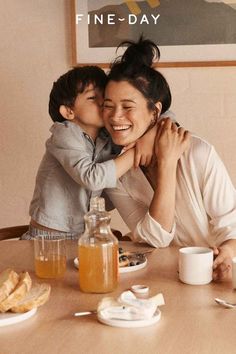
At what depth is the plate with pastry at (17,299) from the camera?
1.27 metres

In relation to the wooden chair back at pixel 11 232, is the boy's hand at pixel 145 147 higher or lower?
higher

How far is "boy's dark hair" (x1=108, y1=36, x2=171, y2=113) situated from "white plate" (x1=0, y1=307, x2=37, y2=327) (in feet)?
3.01

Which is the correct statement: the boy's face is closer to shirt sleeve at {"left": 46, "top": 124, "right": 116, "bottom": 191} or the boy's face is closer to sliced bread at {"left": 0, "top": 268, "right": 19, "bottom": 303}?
shirt sleeve at {"left": 46, "top": 124, "right": 116, "bottom": 191}

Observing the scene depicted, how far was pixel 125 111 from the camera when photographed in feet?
6.46

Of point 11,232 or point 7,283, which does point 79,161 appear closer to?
point 11,232

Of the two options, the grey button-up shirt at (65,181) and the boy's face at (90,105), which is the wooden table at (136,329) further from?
the boy's face at (90,105)

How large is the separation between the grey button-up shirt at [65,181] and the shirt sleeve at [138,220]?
0.24 ft

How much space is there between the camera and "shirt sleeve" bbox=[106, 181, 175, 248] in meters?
1.83

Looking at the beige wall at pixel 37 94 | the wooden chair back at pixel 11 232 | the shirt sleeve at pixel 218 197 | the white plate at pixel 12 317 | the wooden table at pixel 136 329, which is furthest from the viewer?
the beige wall at pixel 37 94

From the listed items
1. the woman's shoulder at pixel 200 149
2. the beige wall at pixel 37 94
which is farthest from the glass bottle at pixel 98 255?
the beige wall at pixel 37 94

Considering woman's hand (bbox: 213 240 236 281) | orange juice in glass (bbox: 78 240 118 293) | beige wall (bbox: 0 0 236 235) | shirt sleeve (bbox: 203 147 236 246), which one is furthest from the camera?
beige wall (bbox: 0 0 236 235)

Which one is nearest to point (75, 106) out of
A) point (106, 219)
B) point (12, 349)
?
point (106, 219)

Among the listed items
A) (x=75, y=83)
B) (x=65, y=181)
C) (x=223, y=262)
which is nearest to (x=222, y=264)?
(x=223, y=262)

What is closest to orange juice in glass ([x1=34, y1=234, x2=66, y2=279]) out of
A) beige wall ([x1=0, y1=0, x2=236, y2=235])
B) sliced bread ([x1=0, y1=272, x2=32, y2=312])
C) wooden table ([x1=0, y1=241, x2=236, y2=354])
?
wooden table ([x1=0, y1=241, x2=236, y2=354])
